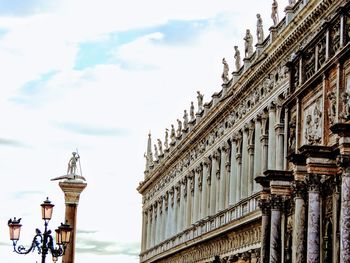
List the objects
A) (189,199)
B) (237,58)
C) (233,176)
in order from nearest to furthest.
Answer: (233,176) → (237,58) → (189,199)

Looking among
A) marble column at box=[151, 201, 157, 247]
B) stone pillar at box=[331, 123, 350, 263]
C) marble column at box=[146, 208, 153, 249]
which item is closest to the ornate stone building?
stone pillar at box=[331, 123, 350, 263]

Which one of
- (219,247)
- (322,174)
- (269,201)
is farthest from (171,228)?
(322,174)

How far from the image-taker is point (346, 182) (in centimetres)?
2253

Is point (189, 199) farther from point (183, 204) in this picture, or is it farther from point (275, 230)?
point (275, 230)

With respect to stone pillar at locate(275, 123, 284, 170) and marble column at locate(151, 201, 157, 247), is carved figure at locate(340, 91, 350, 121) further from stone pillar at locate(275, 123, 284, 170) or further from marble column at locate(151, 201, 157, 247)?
marble column at locate(151, 201, 157, 247)

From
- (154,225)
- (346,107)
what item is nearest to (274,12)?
(346,107)

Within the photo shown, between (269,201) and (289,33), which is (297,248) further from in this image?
(289,33)

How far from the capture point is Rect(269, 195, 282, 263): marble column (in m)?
28.7

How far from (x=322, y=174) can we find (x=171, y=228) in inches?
1568

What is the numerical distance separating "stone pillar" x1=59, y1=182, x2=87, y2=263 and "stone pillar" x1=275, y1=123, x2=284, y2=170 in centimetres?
737

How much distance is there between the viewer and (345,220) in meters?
22.3

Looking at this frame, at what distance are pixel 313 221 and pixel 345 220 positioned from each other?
2465 millimetres

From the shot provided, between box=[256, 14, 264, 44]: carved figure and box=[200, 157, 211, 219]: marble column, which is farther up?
box=[256, 14, 264, 44]: carved figure

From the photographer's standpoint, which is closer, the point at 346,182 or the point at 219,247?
the point at 346,182
